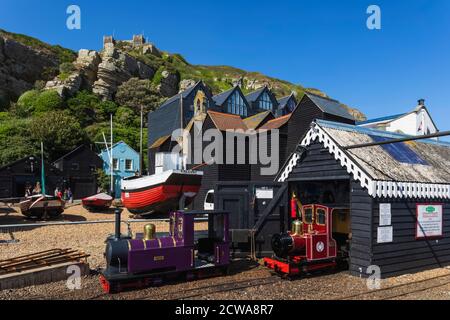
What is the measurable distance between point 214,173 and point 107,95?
1914 inches

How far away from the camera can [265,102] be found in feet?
177

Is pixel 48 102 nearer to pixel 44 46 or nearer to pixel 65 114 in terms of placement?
pixel 65 114

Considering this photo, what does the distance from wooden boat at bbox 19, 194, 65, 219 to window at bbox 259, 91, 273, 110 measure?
1476 inches

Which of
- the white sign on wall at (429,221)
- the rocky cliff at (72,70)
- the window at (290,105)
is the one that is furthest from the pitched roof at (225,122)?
the rocky cliff at (72,70)

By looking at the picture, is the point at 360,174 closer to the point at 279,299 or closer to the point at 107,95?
the point at 279,299

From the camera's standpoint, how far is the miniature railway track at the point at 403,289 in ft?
27.0

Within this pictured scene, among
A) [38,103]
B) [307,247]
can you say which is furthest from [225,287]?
[38,103]

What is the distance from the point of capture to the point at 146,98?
6550 centimetres

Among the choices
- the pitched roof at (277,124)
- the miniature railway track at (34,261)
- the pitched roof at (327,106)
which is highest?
the pitched roof at (327,106)

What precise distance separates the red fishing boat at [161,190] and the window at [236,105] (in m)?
28.2

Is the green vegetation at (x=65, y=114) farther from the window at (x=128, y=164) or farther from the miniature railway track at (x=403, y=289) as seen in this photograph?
the miniature railway track at (x=403, y=289)

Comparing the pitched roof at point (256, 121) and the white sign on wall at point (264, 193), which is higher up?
the pitched roof at point (256, 121)

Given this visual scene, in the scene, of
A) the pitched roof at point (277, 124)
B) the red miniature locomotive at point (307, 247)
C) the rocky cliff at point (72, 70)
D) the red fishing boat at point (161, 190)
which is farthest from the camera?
the rocky cliff at point (72, 70)
